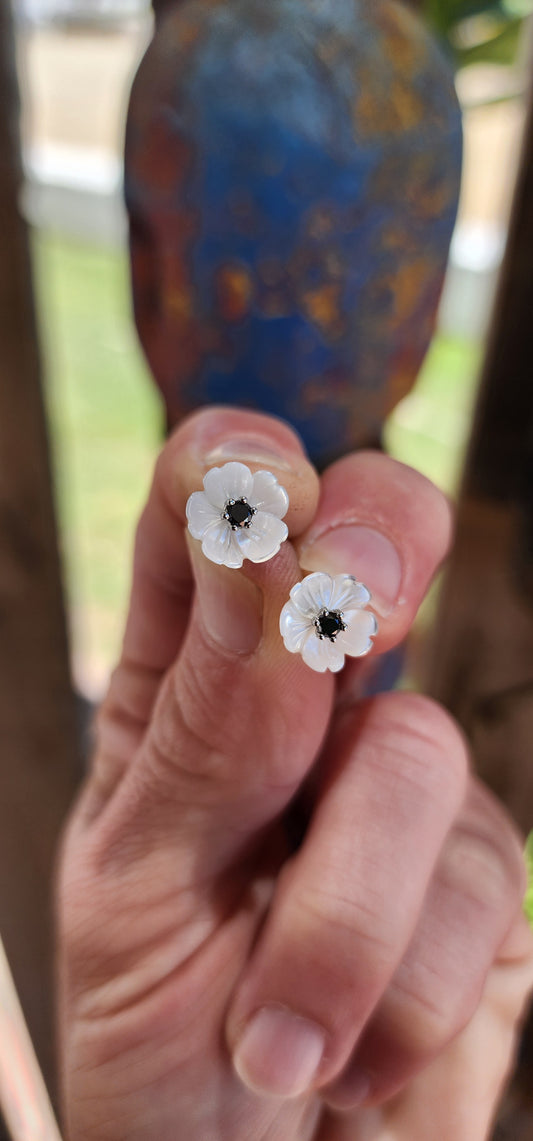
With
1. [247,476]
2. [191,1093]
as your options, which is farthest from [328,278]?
[191,1093]

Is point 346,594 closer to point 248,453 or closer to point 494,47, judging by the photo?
point 248,453

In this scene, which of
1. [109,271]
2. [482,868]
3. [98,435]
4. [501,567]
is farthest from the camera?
[109,271]

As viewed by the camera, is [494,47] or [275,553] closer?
[275,553]

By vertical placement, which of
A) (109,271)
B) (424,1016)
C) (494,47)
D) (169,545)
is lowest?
(109,271)

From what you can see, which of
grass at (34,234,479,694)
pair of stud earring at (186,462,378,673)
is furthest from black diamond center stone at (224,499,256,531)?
grass at (34,234,479,694)

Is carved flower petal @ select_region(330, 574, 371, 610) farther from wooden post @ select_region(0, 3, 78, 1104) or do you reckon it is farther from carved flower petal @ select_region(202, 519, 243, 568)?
wooden post @ select_region(0, 3, 78, 1104)

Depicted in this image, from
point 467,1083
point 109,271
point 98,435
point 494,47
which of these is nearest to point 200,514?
point 467,1083
